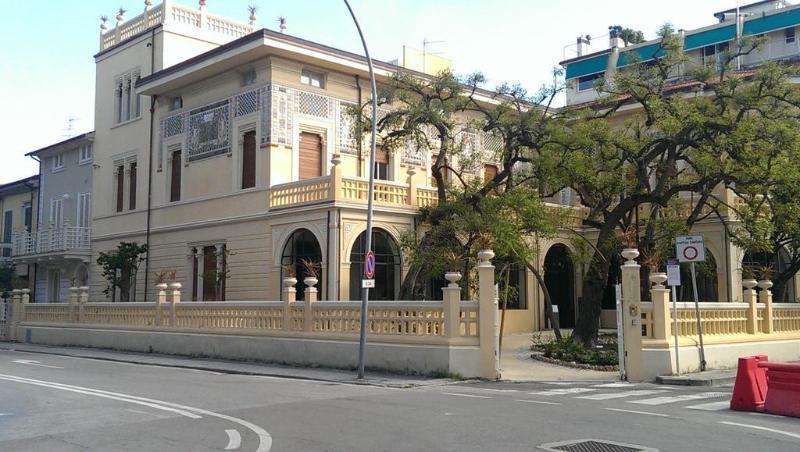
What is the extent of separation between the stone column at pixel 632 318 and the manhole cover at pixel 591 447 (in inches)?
350

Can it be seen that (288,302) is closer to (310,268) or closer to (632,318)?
(310,268)

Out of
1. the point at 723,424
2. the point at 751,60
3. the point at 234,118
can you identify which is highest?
the point at 751,60

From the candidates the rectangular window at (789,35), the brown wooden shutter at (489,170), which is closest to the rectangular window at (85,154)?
the brown wooden shutter at (489,170)

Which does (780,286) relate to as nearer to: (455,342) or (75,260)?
(455,342)

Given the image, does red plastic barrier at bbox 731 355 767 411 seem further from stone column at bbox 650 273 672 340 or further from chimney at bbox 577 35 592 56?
chimney at bbox 577 35 592 56

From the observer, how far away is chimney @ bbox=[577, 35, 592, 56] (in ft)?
189

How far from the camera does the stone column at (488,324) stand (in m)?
17.6

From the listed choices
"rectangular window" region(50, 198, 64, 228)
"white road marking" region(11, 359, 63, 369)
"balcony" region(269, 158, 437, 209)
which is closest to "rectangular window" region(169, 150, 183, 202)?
"balcony" region(269, 158, 437, 209)

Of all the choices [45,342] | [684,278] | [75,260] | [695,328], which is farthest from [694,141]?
[75,260]

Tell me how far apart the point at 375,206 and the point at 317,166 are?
4.85 metres

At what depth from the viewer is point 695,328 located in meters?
19.1

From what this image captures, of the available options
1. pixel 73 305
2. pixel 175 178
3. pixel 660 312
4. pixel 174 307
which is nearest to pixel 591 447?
pixel 660 312

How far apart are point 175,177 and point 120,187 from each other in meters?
4.84

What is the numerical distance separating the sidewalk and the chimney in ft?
139
